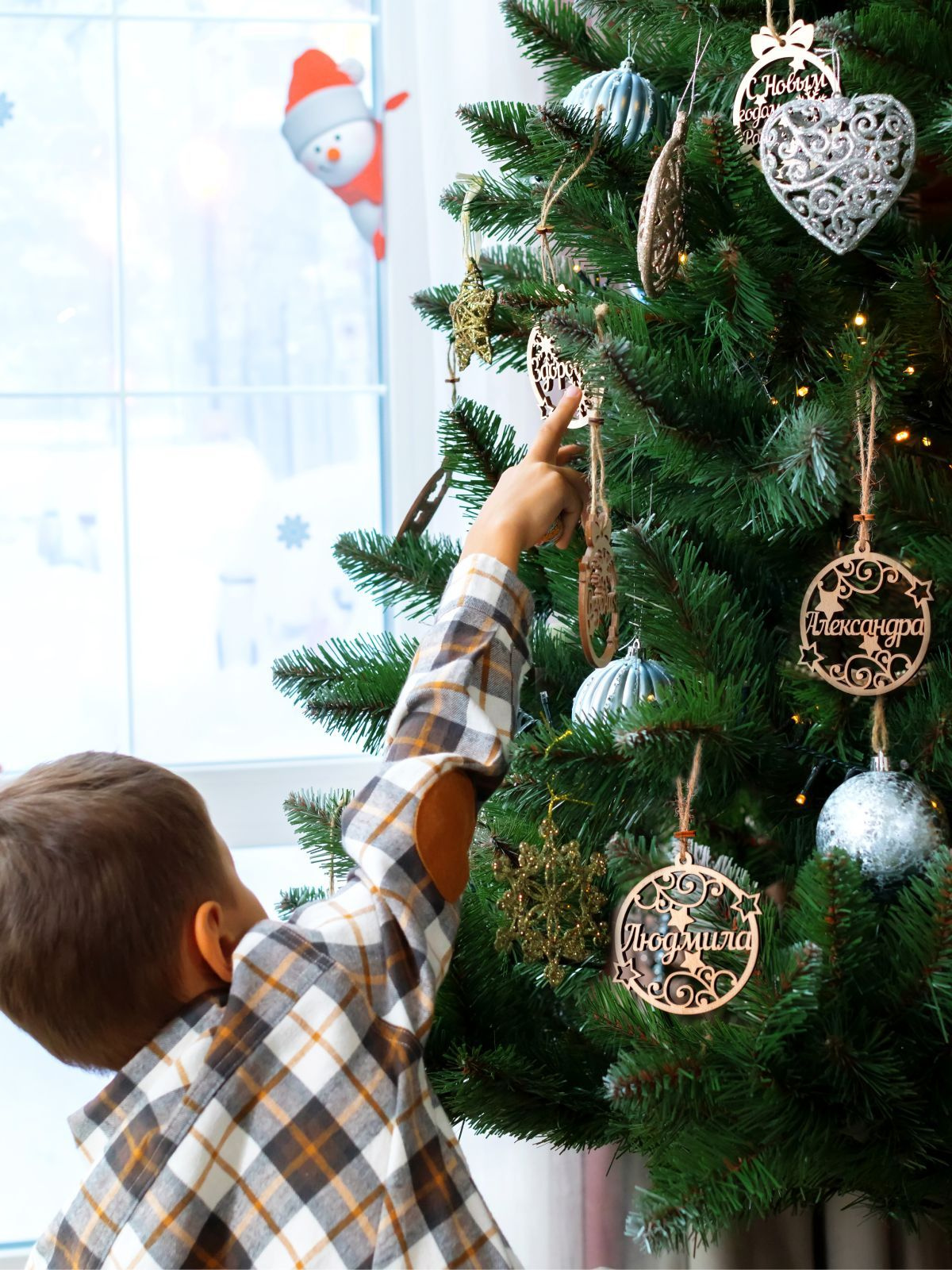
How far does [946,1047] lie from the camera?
0.65 meters

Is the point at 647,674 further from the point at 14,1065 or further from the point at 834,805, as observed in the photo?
the point at 14,1065

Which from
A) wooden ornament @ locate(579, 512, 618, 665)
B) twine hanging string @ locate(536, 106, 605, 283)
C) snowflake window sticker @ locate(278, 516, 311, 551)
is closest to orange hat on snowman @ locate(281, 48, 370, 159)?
snowflake window sticker @ locate(278, 516, 311, 551)

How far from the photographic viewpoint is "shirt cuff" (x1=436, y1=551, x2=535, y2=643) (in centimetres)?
70

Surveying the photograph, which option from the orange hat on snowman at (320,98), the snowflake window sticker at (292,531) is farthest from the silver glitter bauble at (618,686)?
the orange hat on snowman at (320,98)

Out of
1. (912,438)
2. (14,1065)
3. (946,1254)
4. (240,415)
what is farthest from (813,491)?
(14,1065)

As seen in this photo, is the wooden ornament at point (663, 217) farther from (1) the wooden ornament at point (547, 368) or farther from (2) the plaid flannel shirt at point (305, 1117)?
(2) the plaid flannel shirt at point (305, 1117)

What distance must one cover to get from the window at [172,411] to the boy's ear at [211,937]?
0.90m

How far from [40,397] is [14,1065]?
826 millimetres

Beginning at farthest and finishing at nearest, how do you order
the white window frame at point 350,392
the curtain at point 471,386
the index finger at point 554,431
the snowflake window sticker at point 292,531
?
the snowflake window sticker at point 292,531
the white window frame at point 350,392
the curtain at point 471,386
the index finger at point 554,431

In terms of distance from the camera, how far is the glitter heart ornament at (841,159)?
673mm

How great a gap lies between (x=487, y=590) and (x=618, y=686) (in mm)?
104

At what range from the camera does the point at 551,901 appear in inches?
29.6

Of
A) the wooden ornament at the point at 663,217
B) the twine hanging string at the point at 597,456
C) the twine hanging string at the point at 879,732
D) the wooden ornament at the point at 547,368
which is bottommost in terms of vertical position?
the twine hanging string at the point at 879,732

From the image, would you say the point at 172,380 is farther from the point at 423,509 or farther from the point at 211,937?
the point at 211,937
